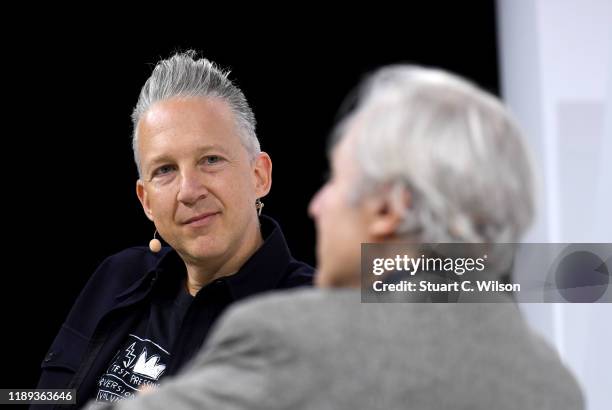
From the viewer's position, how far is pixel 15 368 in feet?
9.41

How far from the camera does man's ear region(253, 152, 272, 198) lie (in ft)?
6.95

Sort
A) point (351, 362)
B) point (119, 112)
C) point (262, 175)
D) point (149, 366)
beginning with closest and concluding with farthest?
1. point (351, 362)
2. point (149, 366)
3. point (262, 175)
4. point (119, 112)

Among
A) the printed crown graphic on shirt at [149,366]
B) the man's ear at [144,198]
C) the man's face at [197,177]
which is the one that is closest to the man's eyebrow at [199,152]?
the man's face at [197,177]

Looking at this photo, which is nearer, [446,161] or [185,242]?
[446,161]

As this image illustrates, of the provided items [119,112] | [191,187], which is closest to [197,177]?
[191,187]

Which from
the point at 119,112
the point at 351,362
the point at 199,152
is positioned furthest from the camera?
the point at 119,112

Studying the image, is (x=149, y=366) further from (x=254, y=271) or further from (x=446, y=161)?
(x=446, y=161)

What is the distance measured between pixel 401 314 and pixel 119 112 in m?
2.06

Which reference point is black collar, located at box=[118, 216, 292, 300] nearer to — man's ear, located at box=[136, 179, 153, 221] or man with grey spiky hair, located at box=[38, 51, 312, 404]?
man with grey spiky hair, located at box=[38, 51, 312, 404]

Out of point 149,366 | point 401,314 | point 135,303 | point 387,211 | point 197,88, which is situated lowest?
point 149,366

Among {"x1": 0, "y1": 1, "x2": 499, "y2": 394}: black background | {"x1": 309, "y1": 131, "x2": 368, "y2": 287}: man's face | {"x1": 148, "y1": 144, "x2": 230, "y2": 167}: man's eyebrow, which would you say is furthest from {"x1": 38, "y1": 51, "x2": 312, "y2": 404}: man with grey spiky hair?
{"x1": 309, "y1": 131, "x2": 368, "y2": 287}: man's face

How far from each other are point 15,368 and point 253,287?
1.27 m

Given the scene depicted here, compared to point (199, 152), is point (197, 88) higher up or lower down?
higher up

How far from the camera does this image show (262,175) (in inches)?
83.9
